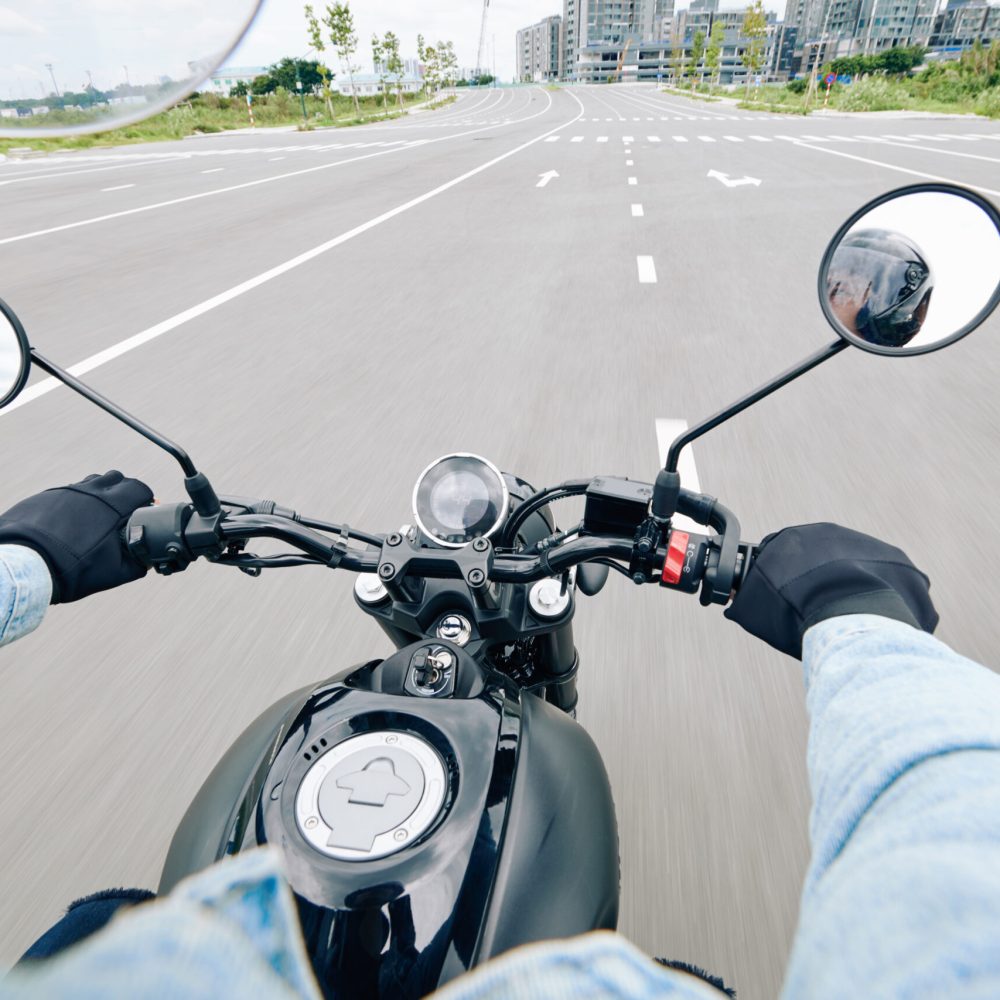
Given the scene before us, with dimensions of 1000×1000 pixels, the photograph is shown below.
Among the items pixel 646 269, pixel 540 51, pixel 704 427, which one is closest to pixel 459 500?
pixel 704 427

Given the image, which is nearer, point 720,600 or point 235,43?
point 720,600

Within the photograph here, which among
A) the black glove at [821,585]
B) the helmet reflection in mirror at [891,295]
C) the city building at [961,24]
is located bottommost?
the black glove at [821,585]

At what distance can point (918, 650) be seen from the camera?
898mm

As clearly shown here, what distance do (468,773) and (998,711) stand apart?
0.64 m

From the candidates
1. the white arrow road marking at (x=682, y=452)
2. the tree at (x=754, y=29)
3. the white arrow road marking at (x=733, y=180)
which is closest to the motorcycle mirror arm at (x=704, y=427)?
the white arrow road marking at (x=682, y=452)

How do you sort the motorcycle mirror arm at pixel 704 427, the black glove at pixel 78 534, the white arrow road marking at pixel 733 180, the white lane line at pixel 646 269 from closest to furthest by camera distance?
the motorcycle mirror arm at pixel 704 427 < the black glove at pixel 78 534 < the white lane line at pixel 646 269 < the white arrow road marking at pixel 733 180

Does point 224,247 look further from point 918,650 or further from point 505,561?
point 918,650

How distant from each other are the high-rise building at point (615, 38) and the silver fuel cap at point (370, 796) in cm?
16704

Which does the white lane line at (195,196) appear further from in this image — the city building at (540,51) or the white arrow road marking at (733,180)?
the city building at (540,51)

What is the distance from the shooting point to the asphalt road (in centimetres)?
186

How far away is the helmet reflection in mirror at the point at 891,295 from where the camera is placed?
1173mm

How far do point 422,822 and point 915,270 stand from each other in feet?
3.95

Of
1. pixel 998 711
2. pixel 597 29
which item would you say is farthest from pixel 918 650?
pixel 597 29

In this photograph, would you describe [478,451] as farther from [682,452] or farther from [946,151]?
[946,151]
